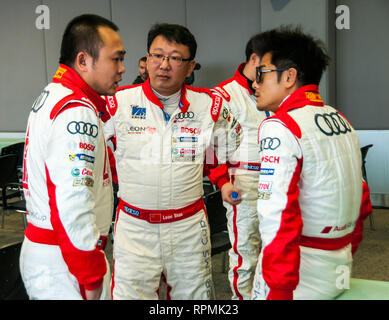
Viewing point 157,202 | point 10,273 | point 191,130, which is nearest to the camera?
point 10,273

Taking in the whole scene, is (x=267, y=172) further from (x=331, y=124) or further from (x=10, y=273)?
(x=10, y=273)

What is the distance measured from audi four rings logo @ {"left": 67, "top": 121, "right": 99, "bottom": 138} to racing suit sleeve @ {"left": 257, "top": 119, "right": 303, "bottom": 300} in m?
0.53

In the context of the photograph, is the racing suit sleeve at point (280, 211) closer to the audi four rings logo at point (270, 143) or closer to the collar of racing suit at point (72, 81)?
the audi four rings logo at point (270, 143)

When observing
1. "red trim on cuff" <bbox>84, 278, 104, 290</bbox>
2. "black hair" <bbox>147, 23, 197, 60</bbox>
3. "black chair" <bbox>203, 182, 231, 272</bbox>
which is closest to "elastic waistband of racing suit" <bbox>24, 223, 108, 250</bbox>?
"red trim on cuff" <bbox>84, 278, 104, 290</bbox>

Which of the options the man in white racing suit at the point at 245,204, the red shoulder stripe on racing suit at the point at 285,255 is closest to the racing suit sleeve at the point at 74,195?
the red shoulder stripe on racing suit at the point at 285,255

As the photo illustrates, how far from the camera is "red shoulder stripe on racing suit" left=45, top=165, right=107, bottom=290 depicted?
1284 millimetres

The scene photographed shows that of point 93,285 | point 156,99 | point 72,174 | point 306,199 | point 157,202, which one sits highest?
point 156,99

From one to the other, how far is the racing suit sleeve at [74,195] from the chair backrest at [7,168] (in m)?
3.42

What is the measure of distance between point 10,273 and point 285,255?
3.66ft

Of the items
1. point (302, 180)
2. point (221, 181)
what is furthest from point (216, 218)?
point (302, 180)

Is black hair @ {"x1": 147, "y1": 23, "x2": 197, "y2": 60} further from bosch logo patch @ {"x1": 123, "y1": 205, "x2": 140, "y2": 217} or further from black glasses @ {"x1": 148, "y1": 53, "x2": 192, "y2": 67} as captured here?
bosch logo patch @ {"x1": 123, "y1": 205, "x2": 140, "y2": 217}

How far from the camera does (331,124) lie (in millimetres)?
1443
